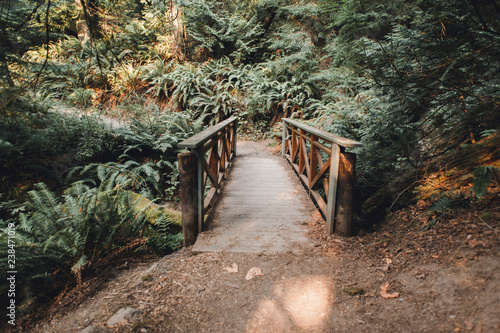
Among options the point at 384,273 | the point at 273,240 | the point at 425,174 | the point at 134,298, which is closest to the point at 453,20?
the point at 425,174

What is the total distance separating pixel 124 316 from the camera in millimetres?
1896

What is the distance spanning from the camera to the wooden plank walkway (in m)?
2.99

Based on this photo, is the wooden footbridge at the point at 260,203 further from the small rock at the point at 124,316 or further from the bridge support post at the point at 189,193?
the small rock at the point at 124,316

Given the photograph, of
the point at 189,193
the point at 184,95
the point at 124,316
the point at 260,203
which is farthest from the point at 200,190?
the point at 184,95

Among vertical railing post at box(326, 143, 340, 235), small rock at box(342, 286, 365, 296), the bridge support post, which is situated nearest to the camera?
small rock at box(342, 286, 365, 296)

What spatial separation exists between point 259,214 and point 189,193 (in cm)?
127

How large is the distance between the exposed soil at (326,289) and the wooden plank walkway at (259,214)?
0.21 metres

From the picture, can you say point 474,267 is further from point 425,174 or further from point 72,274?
point 72,274

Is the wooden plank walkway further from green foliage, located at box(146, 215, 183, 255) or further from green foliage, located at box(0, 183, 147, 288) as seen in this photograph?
green foliage, located at box(0, 183, 147, 288)

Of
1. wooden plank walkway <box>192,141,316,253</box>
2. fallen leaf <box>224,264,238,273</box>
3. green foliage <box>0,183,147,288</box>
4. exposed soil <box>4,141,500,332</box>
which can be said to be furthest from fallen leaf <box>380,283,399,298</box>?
green foliage <box>0,183,147,288</box>

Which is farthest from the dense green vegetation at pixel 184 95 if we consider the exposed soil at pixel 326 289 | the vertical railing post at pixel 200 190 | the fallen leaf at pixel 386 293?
the fallen leaf at pixel 386 293

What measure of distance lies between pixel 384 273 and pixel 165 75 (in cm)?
1105

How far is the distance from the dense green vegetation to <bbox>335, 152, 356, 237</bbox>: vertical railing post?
906 millimetres

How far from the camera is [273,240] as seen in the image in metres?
3.09
